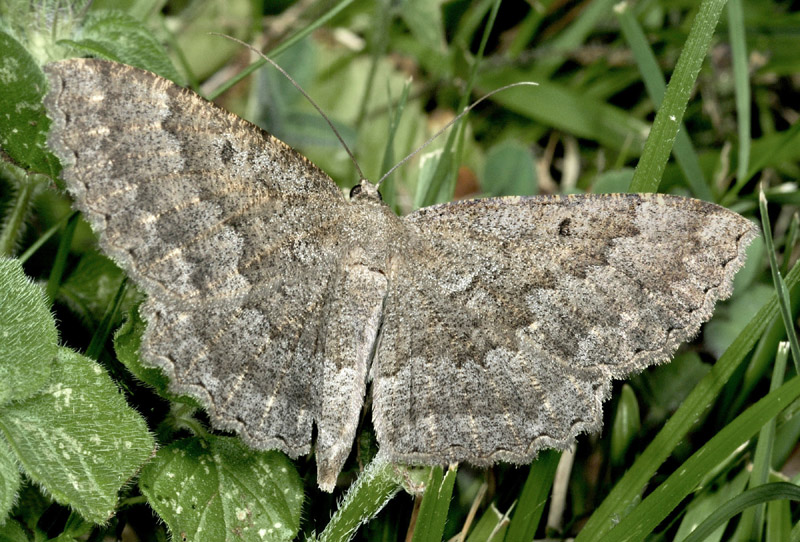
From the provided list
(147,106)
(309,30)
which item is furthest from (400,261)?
(309,30)

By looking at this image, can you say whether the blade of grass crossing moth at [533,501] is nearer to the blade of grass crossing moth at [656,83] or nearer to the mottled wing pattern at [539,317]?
the mottled wing pattern at [539,317]

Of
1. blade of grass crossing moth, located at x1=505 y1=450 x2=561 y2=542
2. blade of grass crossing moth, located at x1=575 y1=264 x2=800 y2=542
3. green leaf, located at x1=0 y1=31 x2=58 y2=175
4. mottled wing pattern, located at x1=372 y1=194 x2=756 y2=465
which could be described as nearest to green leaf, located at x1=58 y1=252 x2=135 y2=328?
green leaf, located at x1=0 y1=31 x2=58 y2=175

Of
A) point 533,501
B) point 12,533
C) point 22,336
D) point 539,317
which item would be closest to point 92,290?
point 22,336

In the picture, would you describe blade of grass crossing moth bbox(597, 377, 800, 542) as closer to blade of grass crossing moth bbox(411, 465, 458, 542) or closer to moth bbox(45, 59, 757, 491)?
moth bbox(45, 59, 757, 491)

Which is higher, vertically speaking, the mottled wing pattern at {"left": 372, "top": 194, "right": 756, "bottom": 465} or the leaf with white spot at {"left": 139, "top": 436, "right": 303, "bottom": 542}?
the mottled wing pattern at {"left": 372, "top": 194, "right": 756, "bottom": 465}

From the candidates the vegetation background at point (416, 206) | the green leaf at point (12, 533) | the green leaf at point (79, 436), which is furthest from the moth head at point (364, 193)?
the green leaf at point (12, 533)

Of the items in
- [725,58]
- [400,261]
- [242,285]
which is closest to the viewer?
[242,285]

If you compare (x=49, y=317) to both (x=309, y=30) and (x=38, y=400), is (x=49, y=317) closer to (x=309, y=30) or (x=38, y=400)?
(x=38, y=400)
